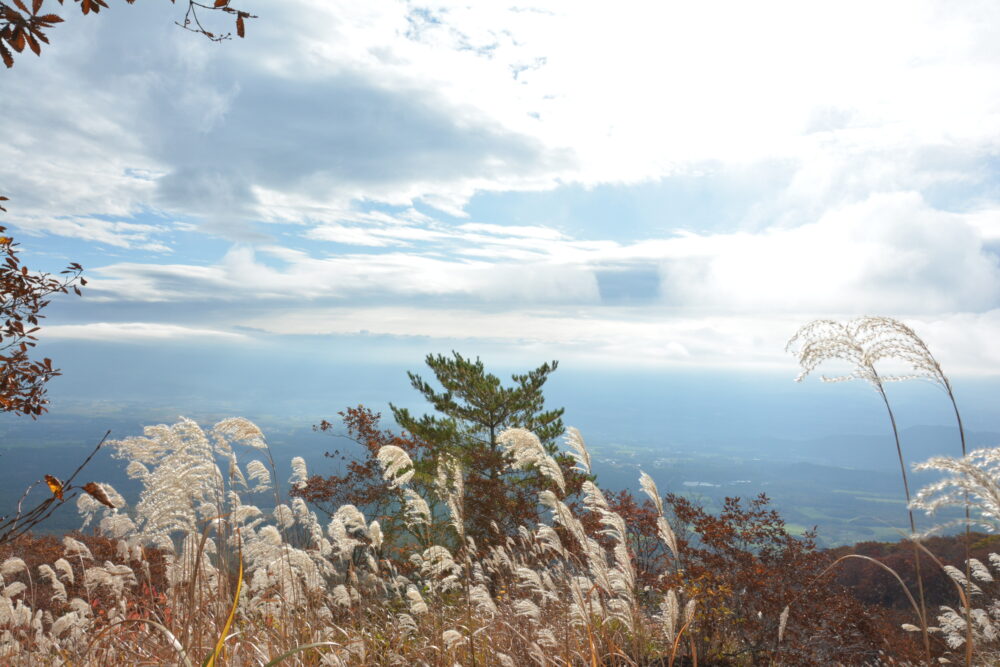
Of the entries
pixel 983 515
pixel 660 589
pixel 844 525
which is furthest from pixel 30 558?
pixel 844 525

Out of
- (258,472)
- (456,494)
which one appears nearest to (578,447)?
(456,494)

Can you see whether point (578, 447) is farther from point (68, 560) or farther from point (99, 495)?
point (68, 560)

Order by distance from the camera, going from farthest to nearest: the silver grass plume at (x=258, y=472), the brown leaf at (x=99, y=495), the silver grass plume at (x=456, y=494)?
the silver grass plume at (x=258, y=472) < the silver grass plume at (x=456, y=494) < the brown leaf at (x=99, y=495)

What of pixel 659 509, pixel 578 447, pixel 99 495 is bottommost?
pixel 659 509

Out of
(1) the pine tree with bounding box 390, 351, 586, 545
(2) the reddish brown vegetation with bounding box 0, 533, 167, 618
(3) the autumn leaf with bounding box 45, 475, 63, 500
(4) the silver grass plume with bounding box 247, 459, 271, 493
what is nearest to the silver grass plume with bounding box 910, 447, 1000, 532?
(3) the autumn leaf with bounding box 45, 475, 63, 500

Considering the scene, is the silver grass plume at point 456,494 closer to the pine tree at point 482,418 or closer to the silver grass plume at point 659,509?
the silver grass plume at point 659,509

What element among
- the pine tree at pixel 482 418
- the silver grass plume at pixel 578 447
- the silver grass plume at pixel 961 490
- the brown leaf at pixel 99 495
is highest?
the silver grass plume at pixel 961 490

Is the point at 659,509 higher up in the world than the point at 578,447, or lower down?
lower down

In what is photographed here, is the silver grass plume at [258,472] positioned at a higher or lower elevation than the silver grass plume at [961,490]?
lower

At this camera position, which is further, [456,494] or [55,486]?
[456,494]

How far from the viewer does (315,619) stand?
4.97m

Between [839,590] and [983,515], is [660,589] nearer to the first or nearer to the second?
[839,590]

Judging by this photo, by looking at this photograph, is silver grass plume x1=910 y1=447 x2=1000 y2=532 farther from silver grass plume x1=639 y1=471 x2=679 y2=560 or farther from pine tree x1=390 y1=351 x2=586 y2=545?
pine tree x1=390 y1=351 x2=586 y2=545

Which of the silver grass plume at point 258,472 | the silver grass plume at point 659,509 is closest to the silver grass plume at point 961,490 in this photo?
the silver grass plume at point 659,509
